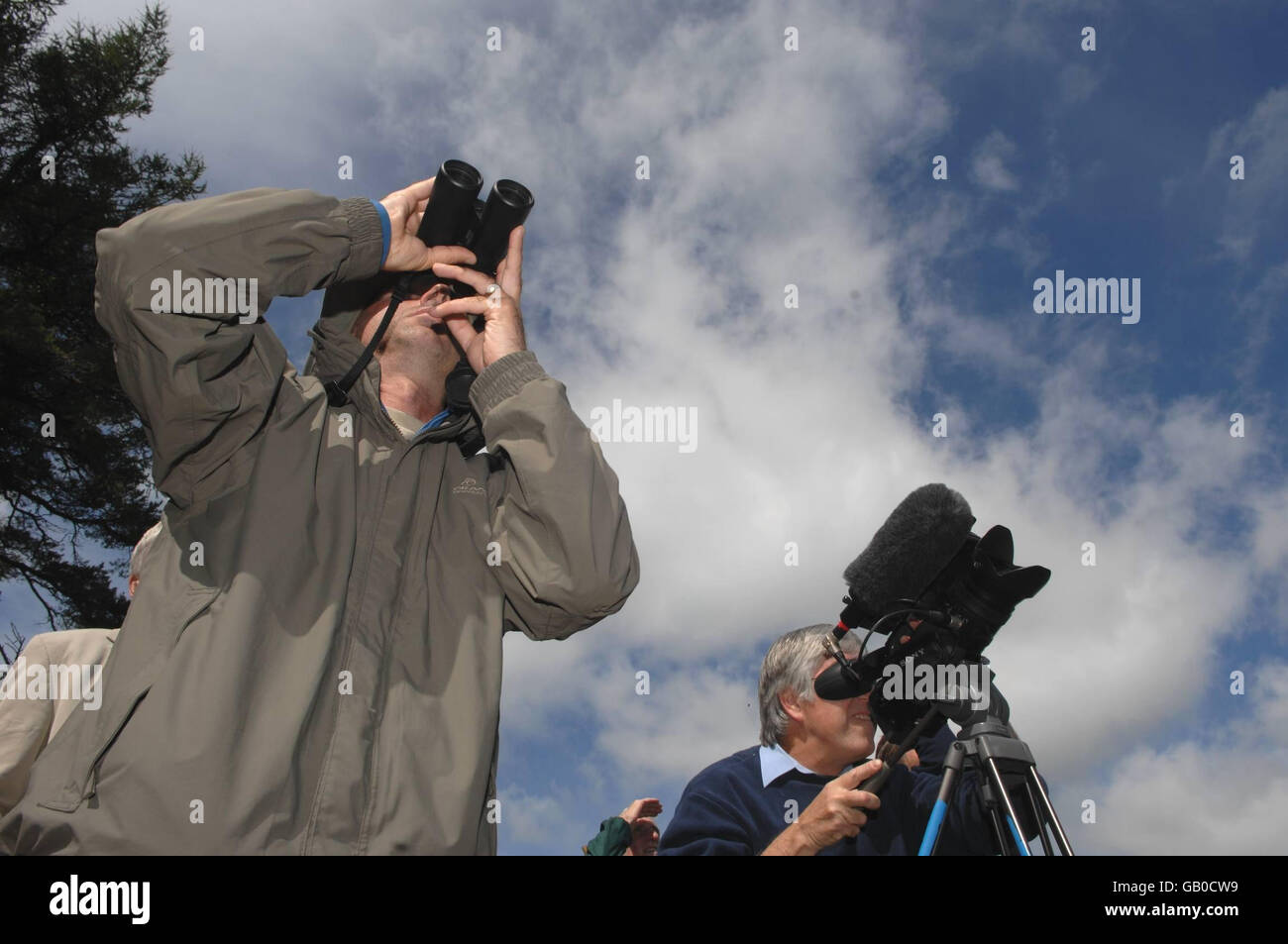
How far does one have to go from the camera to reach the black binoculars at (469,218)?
2055 millimetres

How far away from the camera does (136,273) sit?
1601 millimetres

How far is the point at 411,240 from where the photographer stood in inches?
79.1

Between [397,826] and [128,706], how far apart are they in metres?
0.46

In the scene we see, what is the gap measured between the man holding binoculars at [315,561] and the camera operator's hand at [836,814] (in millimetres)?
919

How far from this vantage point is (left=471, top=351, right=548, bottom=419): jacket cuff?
195 cm

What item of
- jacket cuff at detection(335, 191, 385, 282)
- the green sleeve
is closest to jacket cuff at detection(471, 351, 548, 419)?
jacket cuff at detection(335, 191, 385, 282)

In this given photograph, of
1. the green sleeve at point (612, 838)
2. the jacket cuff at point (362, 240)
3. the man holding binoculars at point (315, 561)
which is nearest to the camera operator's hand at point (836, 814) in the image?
the man holding binoculars at point (315, 561)

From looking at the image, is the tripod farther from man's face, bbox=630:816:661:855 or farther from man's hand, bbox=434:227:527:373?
man's face, bbox=630:816:661:855

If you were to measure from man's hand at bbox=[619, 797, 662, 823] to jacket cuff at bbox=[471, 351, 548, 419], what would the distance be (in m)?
2.27

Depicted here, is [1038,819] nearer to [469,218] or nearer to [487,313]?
[487,313]

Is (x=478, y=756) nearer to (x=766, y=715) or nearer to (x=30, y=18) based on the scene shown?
(x=766, y=715)

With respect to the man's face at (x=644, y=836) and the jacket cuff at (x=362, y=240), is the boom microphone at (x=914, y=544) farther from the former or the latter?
the man's face at (x=644, y=836)

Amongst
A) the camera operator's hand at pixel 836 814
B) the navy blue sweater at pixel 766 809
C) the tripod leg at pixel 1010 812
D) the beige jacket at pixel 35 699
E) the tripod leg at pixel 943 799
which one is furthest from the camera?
the navy blue sweater at pixel 766 809
